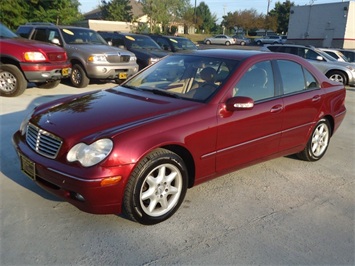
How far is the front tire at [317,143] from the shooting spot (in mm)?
4867

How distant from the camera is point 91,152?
9.32 ft

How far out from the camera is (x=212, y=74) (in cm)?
392

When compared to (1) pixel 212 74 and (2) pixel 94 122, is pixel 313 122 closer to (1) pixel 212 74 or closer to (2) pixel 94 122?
(1) pixel 212 74

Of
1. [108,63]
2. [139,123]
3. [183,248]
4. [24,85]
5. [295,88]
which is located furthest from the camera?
[108,63]

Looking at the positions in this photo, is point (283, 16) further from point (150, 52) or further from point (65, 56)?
point (65, 56)

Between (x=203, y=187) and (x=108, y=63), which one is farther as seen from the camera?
(x=108, y=63)

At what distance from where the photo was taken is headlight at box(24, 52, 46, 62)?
7812 millimetres

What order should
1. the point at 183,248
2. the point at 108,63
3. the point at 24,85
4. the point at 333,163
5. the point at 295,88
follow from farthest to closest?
the point at 108,63, the point at 24,85, the point at 333,163, the point at 295,88, the point at 183,248

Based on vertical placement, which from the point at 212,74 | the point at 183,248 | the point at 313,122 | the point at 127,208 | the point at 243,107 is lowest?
the point at 183,248

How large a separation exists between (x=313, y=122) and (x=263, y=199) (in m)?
1.54

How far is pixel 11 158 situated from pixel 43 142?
1586mm

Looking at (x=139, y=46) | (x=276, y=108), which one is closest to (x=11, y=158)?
(x=276, y=108)

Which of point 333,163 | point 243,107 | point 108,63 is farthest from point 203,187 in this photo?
point 108,63

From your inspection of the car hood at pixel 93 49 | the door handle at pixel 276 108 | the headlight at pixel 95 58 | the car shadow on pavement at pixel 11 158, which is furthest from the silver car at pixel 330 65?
the car shadow on pavement at pixel 11 158
